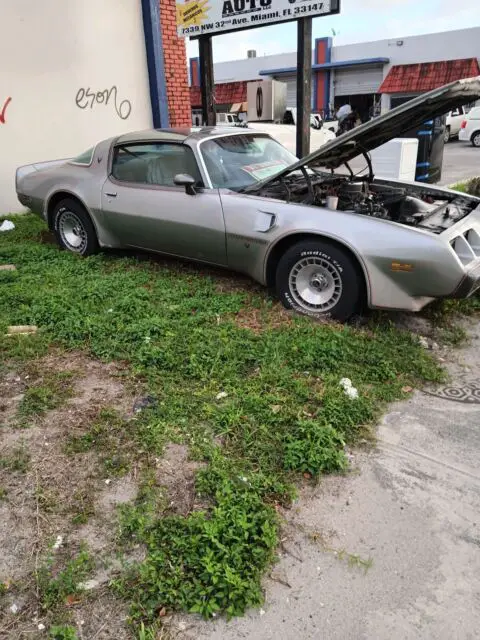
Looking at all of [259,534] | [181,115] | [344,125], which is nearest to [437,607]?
[259,534]

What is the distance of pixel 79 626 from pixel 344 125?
81.2 ft

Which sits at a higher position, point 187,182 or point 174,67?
point 174,67

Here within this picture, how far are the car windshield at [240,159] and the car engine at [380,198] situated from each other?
1.02 ft

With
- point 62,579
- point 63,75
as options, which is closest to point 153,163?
point 62,579

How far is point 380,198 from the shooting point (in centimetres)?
488

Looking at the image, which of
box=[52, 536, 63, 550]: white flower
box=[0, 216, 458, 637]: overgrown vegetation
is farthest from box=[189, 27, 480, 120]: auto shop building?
box=[52, 536, 63, 550]: white flower

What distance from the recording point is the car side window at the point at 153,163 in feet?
16.3

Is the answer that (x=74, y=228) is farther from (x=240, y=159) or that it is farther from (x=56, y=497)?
(x=56, y=497)

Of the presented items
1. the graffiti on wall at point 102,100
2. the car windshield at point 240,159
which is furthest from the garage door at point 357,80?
the car windshield at point 240,159

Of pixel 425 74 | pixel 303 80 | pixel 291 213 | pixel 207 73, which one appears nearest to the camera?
pixel 291 213

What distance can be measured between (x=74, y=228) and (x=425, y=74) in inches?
1308

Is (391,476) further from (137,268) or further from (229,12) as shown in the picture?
(229,12)

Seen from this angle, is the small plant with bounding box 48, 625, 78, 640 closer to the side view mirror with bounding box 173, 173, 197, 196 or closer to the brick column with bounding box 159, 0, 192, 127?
the side view mirror with bounding box 173, 173, 197, 196

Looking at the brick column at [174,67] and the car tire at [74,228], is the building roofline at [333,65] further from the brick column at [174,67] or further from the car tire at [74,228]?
the car tire at [74,228]
